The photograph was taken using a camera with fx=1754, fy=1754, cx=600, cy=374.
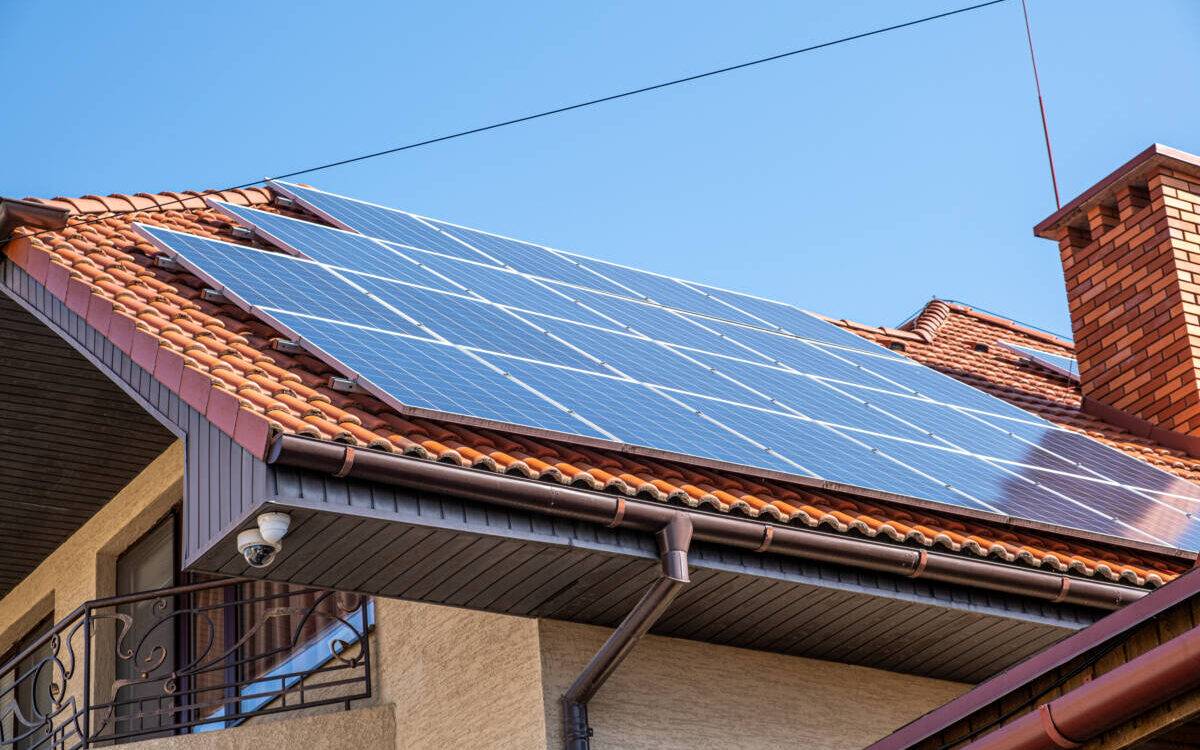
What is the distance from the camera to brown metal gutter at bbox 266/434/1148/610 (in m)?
8.09

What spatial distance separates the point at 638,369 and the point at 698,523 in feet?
7.55

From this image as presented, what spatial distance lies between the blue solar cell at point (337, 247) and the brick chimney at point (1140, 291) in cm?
696

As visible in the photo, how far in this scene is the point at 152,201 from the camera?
12.9 metres

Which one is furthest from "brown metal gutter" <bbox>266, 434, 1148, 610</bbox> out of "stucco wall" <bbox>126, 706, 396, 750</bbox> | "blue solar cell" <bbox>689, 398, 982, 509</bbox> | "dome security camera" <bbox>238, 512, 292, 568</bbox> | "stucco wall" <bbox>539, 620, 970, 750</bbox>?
"stucco wall" <bbox>126, 706, 396, 750</bbox>

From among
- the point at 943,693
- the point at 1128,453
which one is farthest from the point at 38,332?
the point at 1128,453

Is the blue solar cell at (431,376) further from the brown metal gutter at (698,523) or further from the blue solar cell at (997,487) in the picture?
the blue solar cell at (997,487)

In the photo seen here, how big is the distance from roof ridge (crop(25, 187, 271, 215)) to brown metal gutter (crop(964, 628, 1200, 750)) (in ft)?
23.8

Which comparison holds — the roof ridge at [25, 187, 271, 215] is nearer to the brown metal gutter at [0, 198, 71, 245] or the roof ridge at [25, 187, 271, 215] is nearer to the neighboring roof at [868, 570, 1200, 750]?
the brown metal gutter at [0, 198, 71, 245]

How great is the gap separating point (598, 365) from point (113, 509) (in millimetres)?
4965

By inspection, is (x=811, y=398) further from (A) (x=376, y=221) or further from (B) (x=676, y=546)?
(A) (x=376, y=221)

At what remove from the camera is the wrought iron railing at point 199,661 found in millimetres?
10609

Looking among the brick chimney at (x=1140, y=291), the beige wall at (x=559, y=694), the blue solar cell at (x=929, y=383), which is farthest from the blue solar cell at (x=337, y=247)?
the brick chimney at (x=1140, y=291)

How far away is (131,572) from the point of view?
13.9 meters

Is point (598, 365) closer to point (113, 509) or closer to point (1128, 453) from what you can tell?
point (113, 509)
